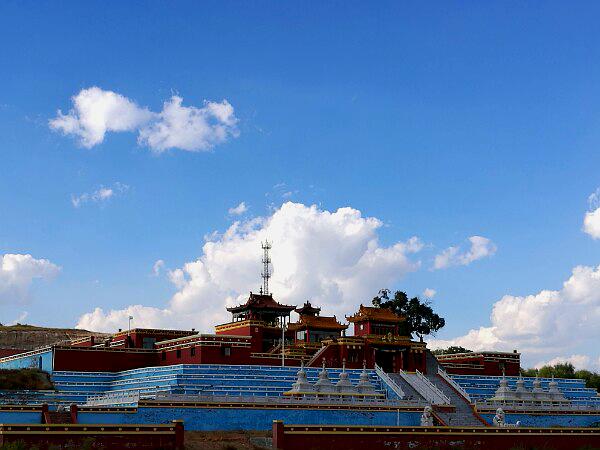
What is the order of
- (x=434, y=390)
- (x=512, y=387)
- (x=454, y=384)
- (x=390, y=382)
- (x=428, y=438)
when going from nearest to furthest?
(x=428, y=438), (x=434, y=390), (x=390, y=382), (x=454, y=384), (x=512, y=387)

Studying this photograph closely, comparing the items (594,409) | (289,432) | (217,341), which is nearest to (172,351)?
(217,341)

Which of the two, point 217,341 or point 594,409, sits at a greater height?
point 217,341

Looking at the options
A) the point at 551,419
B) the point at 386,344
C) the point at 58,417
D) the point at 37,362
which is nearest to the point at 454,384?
the point at 386,344

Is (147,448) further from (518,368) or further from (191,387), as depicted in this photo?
(518,368)

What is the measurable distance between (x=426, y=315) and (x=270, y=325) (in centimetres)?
2998

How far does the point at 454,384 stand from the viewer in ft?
240

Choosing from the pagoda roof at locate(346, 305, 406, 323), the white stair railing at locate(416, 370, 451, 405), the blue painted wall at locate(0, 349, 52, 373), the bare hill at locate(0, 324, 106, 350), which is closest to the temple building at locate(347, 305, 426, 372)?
the pagoda roof at locate(346, 305, 406, 323)

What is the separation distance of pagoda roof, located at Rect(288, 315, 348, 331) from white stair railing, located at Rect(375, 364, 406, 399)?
36.7 feet

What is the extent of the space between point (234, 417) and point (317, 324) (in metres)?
30.3

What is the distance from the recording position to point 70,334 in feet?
404

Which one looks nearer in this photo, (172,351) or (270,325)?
(172,351)

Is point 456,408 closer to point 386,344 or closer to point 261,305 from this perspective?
point 386,344

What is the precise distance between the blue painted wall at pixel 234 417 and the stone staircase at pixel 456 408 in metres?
5.66

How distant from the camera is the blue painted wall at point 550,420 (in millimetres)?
65312
